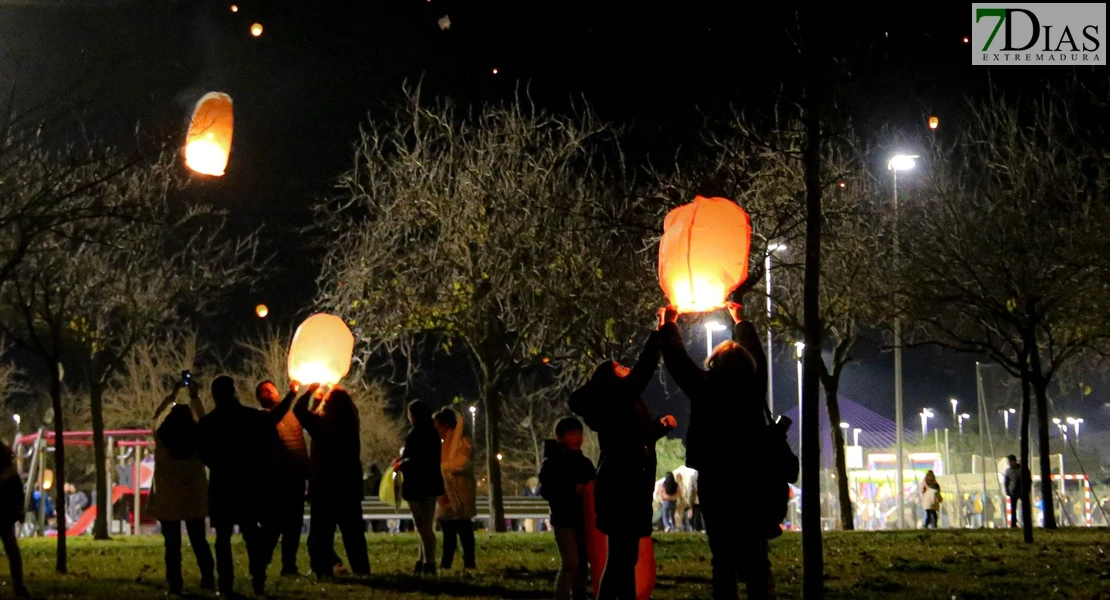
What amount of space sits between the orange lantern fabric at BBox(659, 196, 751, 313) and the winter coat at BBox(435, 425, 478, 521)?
4.54 metres

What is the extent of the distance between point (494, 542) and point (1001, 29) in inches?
470

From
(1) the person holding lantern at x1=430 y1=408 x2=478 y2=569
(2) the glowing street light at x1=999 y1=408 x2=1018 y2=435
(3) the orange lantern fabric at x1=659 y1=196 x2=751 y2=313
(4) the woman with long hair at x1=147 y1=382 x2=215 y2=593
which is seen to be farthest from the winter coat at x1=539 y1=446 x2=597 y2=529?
(2) the glowing street light at x1=999 y1=408 x2=1018 y2=435

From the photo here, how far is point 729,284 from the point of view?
10281 mm

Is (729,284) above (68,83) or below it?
below

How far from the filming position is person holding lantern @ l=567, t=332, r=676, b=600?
8766mm

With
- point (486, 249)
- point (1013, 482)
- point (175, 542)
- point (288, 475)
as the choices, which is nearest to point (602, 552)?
point (175, 542)

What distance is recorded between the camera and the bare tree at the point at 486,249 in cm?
2409

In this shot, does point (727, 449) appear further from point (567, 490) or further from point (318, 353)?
point (318, 353)

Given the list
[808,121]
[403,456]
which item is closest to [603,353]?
[403,456]

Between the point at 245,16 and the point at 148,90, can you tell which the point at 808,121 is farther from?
the point at 245,16

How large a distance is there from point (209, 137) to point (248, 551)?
4320 millimetres

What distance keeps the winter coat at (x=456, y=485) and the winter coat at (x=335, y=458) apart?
45.5 inches

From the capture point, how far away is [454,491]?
14.0 m

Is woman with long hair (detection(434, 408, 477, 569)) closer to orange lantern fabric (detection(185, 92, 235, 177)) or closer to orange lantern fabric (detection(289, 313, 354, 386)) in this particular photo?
orange lantern fabric (detection(289, 313, 354, 386))
